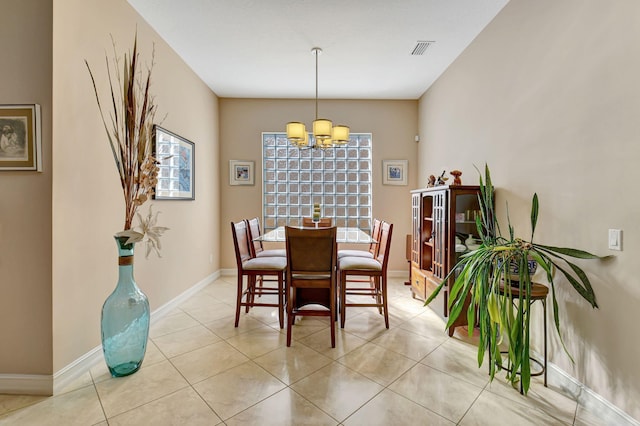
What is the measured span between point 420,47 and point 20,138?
135 inches

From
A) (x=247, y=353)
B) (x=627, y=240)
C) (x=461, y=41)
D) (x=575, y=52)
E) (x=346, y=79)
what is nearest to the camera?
(x=627, y=240)

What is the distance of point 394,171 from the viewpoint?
466cm

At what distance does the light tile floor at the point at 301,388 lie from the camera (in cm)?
159

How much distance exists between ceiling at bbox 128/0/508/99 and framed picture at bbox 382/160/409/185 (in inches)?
44.4

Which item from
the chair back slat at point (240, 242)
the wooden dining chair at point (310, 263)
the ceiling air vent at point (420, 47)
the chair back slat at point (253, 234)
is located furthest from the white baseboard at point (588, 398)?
the ceiling air vent at point (420, 47)

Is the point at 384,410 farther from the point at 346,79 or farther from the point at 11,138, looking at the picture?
the point at 346,79

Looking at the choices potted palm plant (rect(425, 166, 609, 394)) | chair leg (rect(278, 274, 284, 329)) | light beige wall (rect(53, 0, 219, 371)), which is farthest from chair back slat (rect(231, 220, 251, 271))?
potted palm plant (rect(425, 166, 609, 394))

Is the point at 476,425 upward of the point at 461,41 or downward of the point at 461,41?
downward

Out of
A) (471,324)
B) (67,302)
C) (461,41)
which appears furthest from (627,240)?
(67,302)

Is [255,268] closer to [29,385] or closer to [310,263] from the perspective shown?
[310,263]

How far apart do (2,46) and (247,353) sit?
8.37ft

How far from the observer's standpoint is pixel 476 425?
154cm

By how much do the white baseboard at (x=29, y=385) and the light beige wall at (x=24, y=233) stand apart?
0.04m

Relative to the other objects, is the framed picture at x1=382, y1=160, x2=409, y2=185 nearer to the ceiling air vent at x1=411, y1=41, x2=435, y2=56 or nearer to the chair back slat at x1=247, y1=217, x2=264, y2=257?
the ceiling air vent at x1=411, y1=41, x2=435, y2=56
